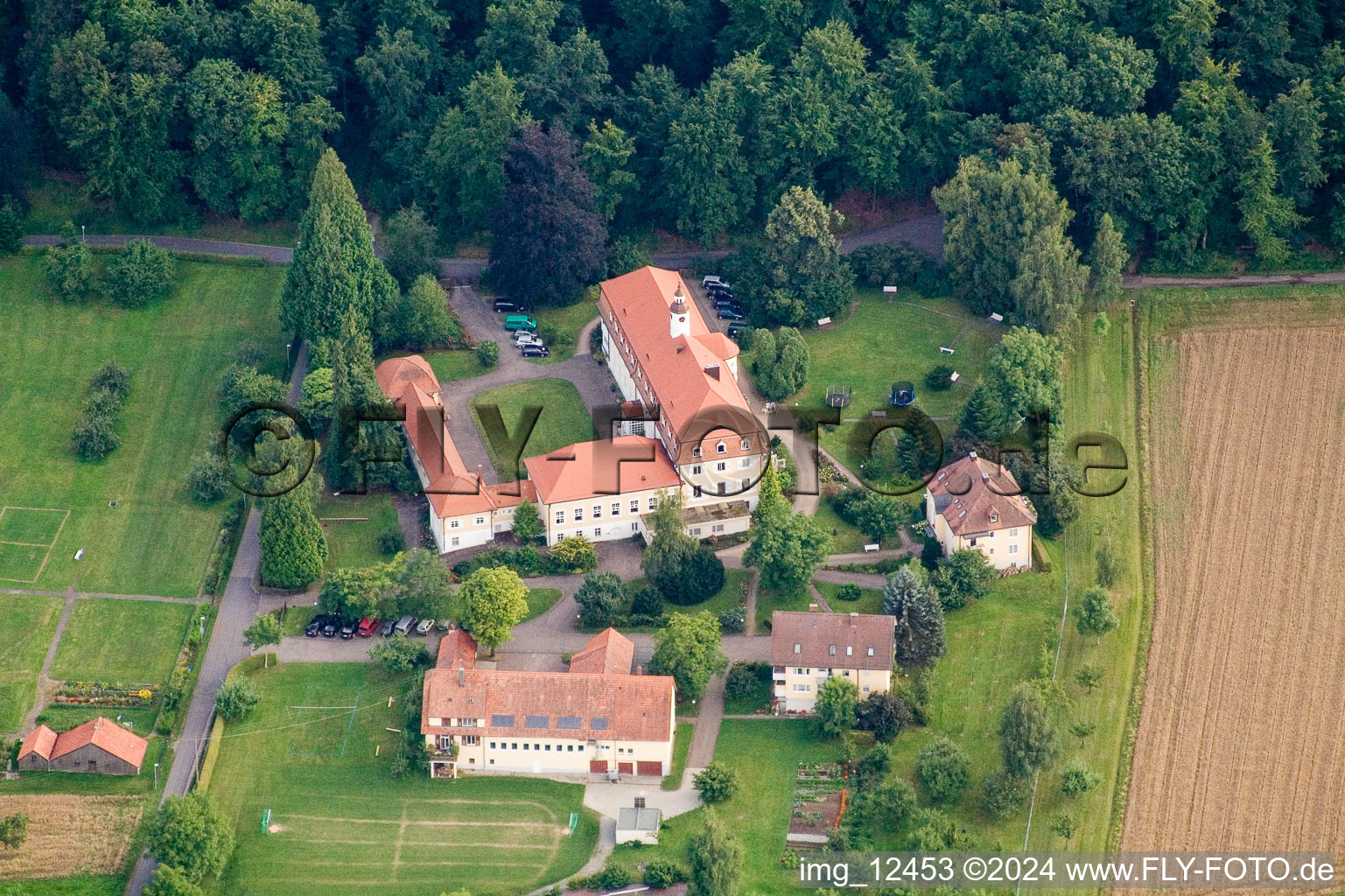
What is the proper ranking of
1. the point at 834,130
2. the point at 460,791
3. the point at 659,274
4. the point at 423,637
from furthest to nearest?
the point at 834,130 < the point at 659,274 < the point at 423,637 < the point at 460,791

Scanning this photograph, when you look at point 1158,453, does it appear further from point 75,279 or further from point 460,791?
point 75,279

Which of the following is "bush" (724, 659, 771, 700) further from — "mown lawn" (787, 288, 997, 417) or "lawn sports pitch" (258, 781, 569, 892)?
"mown lawn" (787, 288, 997, 417)

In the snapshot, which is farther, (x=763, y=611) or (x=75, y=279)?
(x=75, y=279)

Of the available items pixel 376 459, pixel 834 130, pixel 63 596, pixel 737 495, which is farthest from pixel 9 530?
pixel 834 130

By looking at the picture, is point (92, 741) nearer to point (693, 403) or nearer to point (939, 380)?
point (693, 403)

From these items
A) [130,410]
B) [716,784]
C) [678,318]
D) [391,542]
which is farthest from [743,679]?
[130,410]

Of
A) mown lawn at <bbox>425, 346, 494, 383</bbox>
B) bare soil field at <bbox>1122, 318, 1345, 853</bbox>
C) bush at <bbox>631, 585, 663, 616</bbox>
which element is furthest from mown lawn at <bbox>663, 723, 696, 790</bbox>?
mown lawn at <bbox>425, 346, 494, 383</bbox>

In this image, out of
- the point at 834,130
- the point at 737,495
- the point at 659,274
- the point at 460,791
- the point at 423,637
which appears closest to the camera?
the point at 460,791
